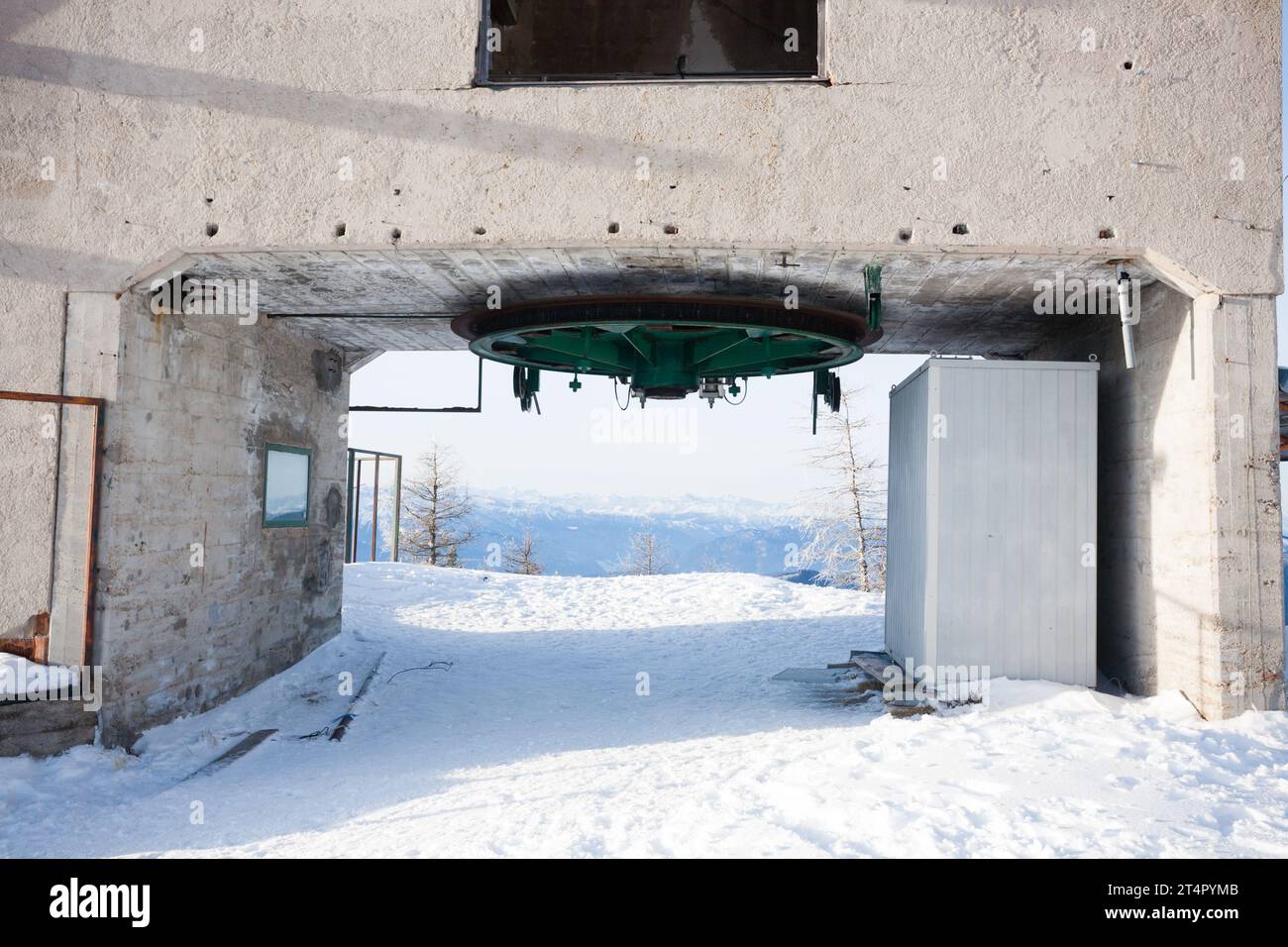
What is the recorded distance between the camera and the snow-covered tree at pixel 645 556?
152 ft

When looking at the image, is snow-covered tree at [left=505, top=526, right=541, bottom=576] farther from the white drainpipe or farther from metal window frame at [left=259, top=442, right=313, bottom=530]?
the white drainpipe

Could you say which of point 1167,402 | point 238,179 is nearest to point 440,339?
point 238,179

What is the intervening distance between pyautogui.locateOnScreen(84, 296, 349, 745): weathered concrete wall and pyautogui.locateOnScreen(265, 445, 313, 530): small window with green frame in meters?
0.12

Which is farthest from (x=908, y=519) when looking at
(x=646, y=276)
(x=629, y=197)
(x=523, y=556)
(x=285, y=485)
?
(x=523, y=556)

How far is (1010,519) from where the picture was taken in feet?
→ 22.0

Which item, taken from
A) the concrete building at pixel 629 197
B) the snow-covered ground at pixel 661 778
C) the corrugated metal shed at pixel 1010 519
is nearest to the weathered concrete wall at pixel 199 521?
the concrete building at pixel 629 197

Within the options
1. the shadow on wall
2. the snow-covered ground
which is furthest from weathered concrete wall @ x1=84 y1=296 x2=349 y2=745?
the shadow on wall

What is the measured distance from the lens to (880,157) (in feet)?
19.4

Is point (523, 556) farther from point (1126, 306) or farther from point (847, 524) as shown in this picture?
point (1126, 306)

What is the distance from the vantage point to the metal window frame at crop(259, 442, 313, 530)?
8445 millimetres

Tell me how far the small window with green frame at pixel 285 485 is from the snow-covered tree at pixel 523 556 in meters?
28.7

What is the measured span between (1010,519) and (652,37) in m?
7.24

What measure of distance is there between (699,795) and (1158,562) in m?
3.94
